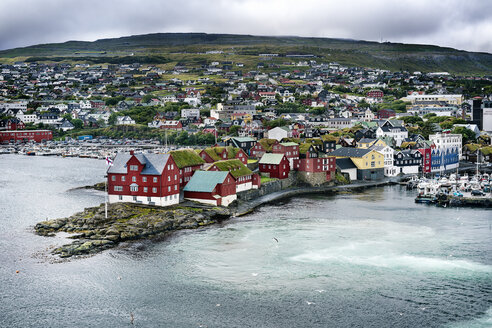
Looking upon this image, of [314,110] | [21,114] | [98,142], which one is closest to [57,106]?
[21,114]

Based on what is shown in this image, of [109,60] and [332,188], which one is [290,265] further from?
[109,60]

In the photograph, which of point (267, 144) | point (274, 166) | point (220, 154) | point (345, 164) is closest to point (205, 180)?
point (220, 154)

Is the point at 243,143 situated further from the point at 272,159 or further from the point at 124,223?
the point at 124,223

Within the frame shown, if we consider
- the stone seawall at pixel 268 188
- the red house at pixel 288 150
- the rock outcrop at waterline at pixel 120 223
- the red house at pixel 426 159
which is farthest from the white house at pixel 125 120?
the rock outcrop at waterline at pixel 120 223

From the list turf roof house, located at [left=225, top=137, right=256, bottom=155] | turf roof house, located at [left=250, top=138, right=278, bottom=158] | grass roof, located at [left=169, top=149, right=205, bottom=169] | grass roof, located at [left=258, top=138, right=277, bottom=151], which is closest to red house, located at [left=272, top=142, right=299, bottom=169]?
turf roof house, located at [left=250, top=138, right=278, bottom=158]

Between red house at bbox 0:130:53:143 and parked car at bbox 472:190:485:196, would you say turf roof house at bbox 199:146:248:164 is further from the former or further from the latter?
red house at bbox 0:130:53:143

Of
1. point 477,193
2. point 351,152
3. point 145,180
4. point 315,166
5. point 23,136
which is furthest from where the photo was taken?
point 23,136
